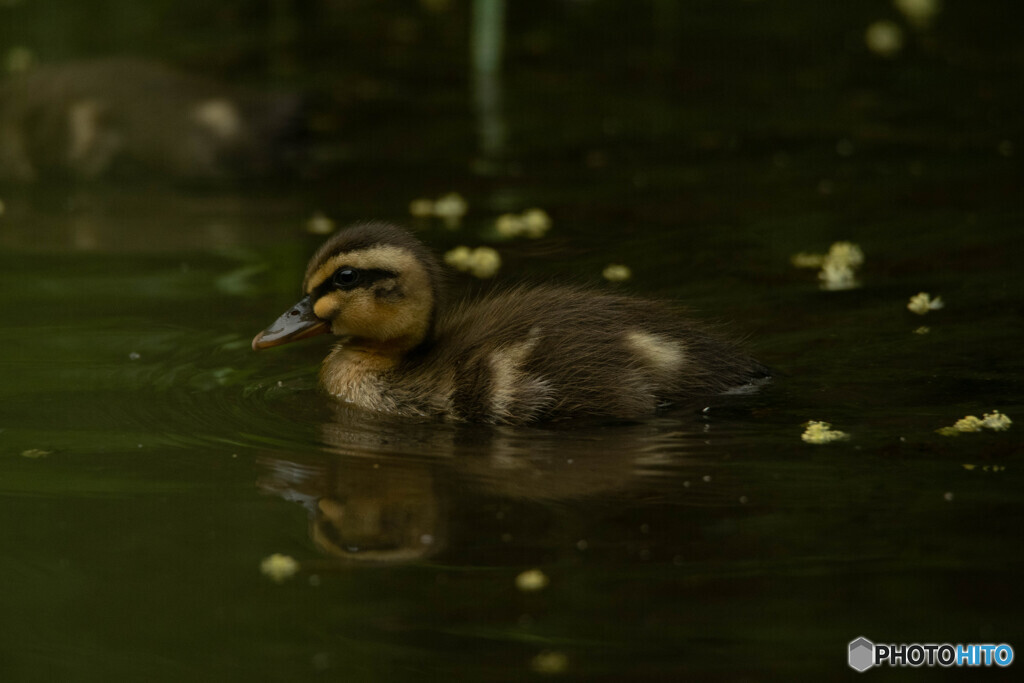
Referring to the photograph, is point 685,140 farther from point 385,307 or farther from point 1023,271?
point 385,307

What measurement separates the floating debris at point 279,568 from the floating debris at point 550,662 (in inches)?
31.9

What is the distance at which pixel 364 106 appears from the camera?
33.6 ft

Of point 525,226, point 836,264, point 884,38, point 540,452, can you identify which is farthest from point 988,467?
point 884,38

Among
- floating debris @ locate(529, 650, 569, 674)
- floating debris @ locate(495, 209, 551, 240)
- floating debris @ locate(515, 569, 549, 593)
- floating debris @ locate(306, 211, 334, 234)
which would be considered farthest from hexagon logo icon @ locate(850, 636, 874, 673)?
floating debris @ locate(306, 211, 334, 234)

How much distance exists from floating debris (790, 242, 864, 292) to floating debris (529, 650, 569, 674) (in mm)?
3303

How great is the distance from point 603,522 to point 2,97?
→ 20.9ft

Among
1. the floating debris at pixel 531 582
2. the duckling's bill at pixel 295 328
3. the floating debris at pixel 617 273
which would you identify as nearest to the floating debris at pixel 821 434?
the floating debris at pixel 531 582

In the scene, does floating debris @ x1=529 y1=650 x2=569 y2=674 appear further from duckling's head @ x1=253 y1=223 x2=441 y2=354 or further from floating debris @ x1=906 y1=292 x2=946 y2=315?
floating debris @ x1=906 y1=292 x2=946 y2=315

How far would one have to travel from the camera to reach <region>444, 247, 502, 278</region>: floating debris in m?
6.88

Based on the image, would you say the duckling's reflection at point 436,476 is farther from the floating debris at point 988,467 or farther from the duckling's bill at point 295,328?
the floating debris at point 988,467

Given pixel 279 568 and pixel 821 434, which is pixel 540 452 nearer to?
pixel 821 434

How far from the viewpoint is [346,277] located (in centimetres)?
538

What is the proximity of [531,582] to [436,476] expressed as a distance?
88cm

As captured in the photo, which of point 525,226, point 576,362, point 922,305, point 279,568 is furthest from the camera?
point 525,226
